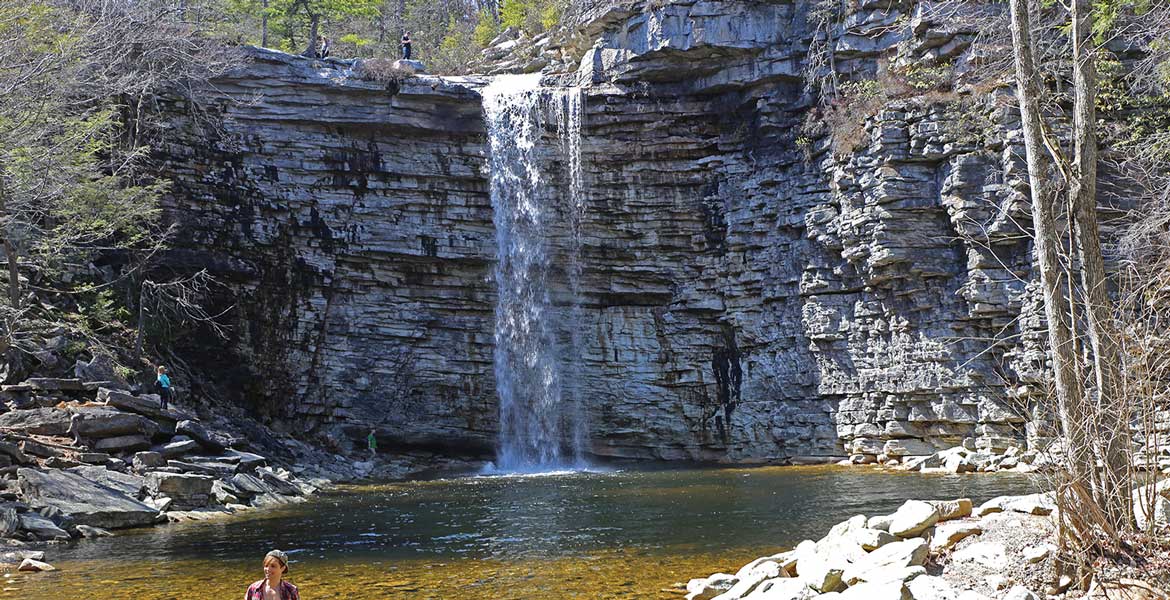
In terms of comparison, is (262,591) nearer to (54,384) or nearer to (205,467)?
(205,467)

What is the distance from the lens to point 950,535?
8.52 meters

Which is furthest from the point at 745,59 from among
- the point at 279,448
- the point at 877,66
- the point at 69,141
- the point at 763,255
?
the point at 69,141

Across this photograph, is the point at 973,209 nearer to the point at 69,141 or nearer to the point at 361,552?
the point at 361,552

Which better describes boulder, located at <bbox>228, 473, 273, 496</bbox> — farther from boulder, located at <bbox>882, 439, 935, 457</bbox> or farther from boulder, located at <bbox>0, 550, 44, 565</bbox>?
boulder, located at <bbox>882, 439, 935, 457</bbox>

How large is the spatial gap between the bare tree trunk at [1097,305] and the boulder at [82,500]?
13.0m

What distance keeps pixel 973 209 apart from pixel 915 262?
196 cm

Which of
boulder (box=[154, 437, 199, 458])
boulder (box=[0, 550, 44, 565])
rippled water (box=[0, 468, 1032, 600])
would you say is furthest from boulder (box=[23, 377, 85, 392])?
boulder (box=[0, 550, 44, 565])

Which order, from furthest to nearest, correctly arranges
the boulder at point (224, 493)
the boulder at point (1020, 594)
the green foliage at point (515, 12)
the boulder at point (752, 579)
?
the green foliage at point (515, 12) → the boulder at point (224, 493) → the boulder at point (752, 579) → the boulder at point (1020, 594)

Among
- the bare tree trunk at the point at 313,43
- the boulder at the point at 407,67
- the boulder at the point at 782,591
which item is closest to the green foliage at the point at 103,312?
the bare tree trunk at the point at 313,43

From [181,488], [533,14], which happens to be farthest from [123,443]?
[533,14]

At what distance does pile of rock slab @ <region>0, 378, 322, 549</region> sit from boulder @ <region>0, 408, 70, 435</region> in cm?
2

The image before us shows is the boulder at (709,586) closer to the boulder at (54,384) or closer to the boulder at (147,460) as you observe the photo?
the boulder at (147,460)

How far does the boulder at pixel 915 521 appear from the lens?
9.16 m

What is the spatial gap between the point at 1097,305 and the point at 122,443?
16.3 m
